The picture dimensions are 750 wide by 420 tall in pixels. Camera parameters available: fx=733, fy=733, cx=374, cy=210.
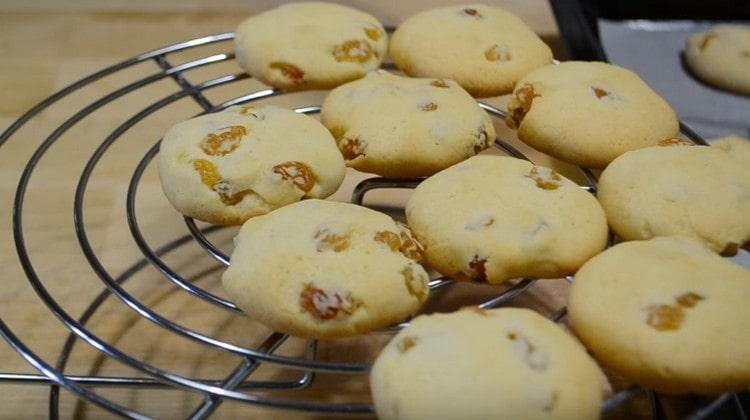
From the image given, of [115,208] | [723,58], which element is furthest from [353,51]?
[723,58]

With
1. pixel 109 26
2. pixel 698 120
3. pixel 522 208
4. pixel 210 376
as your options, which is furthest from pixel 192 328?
pixel 698 120

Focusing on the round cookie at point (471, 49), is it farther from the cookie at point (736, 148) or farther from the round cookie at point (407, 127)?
the cookie at point (736, 148)

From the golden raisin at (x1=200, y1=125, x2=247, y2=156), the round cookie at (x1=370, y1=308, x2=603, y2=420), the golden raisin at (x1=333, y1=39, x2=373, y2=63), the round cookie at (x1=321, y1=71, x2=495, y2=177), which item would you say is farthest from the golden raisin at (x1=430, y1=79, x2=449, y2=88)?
the round cookie at (x1=370, y1=308, x2=603, y2=420)

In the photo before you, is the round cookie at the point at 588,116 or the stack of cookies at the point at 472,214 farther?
the round cookie at the point at 588,116

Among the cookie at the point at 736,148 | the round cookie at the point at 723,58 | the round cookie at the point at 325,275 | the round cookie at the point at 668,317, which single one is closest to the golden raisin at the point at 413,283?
the round cookie at the point at 325,275

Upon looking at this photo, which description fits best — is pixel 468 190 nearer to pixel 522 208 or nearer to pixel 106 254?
pixel 522 208

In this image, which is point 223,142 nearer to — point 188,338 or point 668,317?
point 188,338
